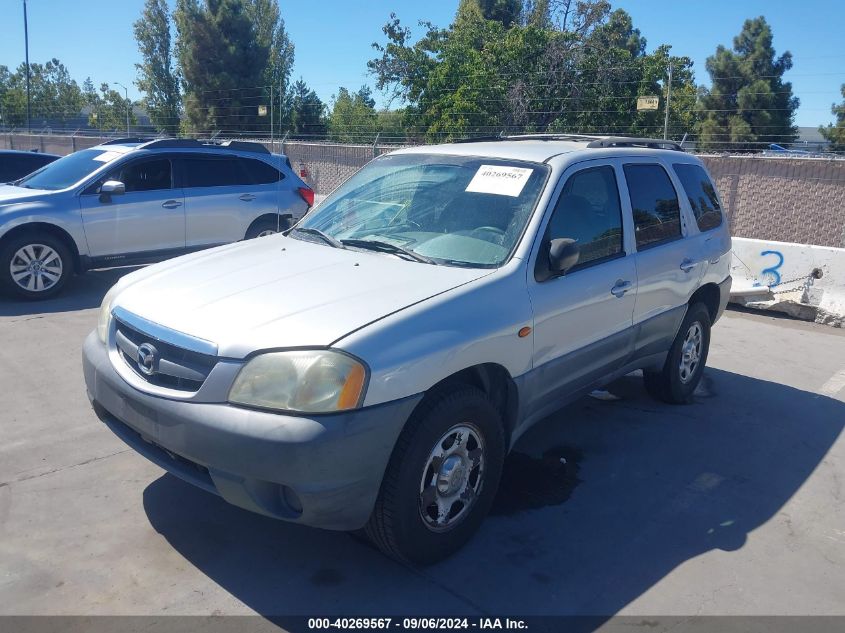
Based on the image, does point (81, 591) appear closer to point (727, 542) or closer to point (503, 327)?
point (503, 327)

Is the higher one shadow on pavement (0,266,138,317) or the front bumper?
the front bumper

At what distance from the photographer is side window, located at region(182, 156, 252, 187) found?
30.7 feet

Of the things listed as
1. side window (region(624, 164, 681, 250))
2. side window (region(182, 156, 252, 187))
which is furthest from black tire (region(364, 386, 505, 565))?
side window (region(182, 156, 252, 187))

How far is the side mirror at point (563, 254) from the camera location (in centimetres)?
375

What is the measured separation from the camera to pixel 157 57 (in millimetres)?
51656

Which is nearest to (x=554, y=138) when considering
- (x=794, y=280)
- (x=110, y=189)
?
(x=794, y=280)

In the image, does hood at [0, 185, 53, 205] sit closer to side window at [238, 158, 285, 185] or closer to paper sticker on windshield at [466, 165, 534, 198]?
side window at [238, 158, 285, 185]

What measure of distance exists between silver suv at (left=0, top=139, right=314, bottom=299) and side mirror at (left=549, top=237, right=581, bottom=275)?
6.26 m

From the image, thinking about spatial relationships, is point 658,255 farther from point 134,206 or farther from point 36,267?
point 36,267

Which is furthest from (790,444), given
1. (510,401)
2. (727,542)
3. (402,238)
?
(402,238)

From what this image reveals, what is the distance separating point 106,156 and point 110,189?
2.65ft

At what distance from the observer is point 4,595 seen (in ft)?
10.2

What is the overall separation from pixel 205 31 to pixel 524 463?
40.5 m

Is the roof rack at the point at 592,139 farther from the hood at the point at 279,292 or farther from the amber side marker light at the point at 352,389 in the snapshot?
the amber side marker light at the point at 352,389
